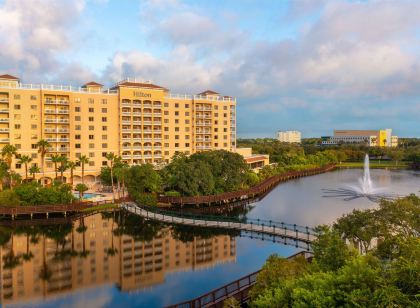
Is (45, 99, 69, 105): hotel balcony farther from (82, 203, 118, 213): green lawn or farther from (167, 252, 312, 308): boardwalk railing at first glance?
(167, 252, 312, 308): boardwalk railing

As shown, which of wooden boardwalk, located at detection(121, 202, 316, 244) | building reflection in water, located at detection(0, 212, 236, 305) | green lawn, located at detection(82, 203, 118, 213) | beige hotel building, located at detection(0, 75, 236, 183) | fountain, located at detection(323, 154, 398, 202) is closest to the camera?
building reflection in water, located at detection(0, 212, 236, 305)

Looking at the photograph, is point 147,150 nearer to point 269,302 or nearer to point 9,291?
point 9,291

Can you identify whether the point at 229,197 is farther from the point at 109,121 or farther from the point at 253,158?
the point at 253,158

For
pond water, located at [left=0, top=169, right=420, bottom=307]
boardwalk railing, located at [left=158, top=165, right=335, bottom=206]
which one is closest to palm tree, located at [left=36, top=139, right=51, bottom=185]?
A: pond water, located at [left=0, top=169, right=420, bottom=307]

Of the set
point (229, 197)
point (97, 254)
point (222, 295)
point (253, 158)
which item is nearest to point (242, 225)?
point (97, 254)

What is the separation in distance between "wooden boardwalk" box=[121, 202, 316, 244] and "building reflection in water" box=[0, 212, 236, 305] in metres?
1.91

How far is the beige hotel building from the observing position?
68.5 meters

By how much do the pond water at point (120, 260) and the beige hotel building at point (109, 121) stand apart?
28.6m

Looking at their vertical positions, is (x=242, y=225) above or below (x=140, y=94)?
below

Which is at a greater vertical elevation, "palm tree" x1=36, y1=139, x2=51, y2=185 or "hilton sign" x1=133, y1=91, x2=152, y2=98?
"hilton sign" x1=133, y1=91, x2=152, y2=98

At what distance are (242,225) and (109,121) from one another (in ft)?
144

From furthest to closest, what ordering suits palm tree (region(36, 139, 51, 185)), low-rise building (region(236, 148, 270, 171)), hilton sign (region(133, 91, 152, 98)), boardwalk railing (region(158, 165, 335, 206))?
low-rise building (region(236, 148, 270, 171))
hilton sign (region(133, 91, 152, 98))
palm tree (region(36, 139, 51, 185))
boardwalk railing (region(158, 165, 335, 206))

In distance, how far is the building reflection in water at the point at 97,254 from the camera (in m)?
28.4

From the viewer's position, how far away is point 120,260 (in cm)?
3331
